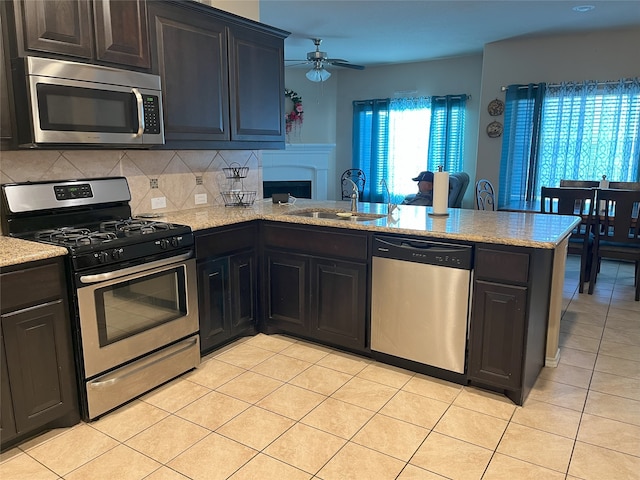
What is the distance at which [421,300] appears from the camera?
2697 millimetres

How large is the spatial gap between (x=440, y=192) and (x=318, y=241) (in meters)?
0.85

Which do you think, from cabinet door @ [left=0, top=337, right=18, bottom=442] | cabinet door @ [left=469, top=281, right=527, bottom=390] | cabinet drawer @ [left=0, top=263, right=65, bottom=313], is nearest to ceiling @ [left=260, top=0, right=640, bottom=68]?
cabinet door @ [left=469, top=281, right=527, bottom=390]

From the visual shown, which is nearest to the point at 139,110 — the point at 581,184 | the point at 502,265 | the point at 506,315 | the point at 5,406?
the point at 5,406

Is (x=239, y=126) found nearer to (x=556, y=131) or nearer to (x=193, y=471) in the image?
(x=193, y=471)

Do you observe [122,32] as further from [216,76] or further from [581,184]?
[581,184]

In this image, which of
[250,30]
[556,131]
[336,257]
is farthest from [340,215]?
[556,131]

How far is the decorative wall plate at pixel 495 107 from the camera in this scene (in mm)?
6254

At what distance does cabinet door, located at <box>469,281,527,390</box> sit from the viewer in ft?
8.02

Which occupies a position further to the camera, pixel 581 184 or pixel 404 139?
pixel 404 139

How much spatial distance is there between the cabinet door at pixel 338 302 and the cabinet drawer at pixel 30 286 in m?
1.50

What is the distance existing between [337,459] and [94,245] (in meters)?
1.47

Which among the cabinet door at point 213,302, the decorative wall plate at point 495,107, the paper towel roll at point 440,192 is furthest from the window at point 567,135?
the cabinet door at point 213,302

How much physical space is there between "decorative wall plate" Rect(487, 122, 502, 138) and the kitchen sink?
12.3ft

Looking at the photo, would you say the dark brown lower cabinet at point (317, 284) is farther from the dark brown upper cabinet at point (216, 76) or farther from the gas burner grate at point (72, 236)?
the gas burner grate at point (72, 236)
